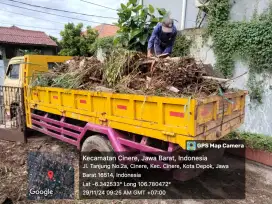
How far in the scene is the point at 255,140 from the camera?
177 inches

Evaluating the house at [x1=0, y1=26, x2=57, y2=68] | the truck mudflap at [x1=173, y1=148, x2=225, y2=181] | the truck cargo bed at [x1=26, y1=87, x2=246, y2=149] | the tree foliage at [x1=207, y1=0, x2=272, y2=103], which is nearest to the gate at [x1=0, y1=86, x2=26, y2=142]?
the truck cargo bed at [x1=26, y1=87, x2=246, y2=149]

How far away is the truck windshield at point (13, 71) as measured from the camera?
5113 mm

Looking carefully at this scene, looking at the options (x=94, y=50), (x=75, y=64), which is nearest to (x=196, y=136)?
(x=75, y=64)

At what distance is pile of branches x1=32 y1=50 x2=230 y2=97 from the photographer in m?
2.67

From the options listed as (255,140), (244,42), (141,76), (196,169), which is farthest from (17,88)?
(244,42)

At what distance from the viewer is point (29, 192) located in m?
3.03

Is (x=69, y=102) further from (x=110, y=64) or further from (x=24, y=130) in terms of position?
(x=24, y=130)

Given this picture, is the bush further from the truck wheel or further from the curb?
the truck wheel

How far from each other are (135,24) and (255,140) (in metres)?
4.73

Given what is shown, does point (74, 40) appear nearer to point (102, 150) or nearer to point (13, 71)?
point (13, 71)

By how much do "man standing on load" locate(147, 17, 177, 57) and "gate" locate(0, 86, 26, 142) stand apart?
122 inches

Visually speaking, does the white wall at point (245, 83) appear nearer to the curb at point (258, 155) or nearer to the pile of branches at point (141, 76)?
the curb at point (258, 155)

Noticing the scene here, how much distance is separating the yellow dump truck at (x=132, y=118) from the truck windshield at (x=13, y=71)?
1.96 feet

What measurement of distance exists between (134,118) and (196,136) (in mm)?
814
